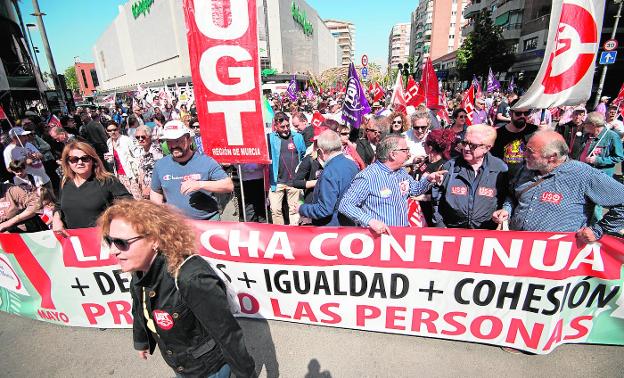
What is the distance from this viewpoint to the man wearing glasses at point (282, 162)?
16.7 feet

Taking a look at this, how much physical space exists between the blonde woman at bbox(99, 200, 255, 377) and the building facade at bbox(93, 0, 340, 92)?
42727 millimetres

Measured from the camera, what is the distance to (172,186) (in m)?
3.24

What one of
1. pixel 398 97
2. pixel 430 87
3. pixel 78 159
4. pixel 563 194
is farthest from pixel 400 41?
pixel 78 159

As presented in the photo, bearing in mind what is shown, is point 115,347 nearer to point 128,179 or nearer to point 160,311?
point 160,311

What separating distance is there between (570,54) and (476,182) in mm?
1861

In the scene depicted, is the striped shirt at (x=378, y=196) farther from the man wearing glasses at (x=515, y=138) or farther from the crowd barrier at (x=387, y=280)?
the man wearing glasses at (x=515, y=138)

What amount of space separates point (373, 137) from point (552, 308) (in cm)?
349

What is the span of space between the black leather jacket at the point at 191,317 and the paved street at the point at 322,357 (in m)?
1.21

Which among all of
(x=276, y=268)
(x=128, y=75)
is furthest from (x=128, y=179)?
(x=128, y=75)

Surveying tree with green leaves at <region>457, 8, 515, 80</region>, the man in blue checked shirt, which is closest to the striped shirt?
the man in blue checked shirt

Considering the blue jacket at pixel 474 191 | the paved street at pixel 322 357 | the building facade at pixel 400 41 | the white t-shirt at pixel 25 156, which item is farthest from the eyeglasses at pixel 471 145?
the building facade at pixel 400 41

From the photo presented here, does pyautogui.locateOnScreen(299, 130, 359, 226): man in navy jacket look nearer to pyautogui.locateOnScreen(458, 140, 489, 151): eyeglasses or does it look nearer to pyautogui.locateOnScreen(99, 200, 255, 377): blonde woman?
pyautogui.locateOnScreen(458, 140, 489, 151): eyeglasses

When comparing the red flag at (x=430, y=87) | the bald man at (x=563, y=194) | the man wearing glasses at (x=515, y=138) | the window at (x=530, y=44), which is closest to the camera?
the bald man at (x=563, y=194)

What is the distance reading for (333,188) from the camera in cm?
322
